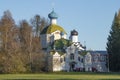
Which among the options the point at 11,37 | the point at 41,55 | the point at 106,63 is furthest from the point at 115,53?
the point at 11,37

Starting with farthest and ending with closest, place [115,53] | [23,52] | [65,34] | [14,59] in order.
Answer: [65,34], [115,53], [23,52], [14,59]

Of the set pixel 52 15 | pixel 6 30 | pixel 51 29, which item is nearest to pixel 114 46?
pixel 51 29

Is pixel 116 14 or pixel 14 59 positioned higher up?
pixel 116 14


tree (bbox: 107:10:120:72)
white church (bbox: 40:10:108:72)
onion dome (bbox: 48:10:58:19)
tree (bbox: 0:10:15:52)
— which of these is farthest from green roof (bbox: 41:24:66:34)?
tree (bbox: 0:10:15:52)

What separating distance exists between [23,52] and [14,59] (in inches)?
302

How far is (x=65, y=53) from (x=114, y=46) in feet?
50.5

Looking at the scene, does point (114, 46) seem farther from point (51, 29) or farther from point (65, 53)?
point (51, 29)

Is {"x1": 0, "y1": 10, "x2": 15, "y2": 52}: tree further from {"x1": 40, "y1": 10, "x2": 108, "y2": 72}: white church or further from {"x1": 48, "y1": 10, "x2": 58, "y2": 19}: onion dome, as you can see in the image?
{"x1": 48, "y1": 10, "x2": 58, "y2": 19}: onion dome

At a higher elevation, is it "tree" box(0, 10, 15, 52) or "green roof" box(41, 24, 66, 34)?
"green roof" box(41, 24, 66, 34)

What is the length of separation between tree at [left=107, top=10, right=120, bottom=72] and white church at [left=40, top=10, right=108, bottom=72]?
284 inches

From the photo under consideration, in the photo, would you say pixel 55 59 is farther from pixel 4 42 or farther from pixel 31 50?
pixel 4 42

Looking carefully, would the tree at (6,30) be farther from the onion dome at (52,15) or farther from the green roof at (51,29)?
the onion dome at (52,15)

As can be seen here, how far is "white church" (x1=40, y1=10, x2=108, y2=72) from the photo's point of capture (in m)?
112

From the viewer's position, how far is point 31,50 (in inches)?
3848
